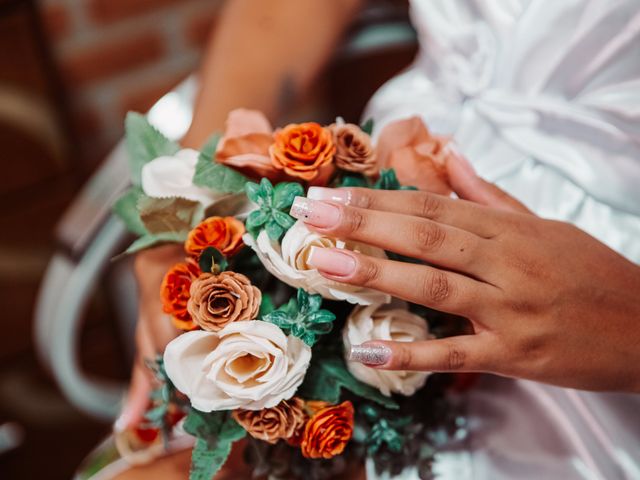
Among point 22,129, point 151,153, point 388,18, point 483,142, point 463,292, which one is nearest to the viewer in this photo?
point 463,292

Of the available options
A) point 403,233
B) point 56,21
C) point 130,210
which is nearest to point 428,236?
point 403,233

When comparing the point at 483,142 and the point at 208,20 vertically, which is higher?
the point at 483,142

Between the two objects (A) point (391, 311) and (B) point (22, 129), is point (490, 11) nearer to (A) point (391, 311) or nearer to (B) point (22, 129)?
(A) point (391, 311)

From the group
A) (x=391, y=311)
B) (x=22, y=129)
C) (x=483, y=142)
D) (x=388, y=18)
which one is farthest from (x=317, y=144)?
(x=22, y=129)

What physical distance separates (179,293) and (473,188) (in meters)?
0.29

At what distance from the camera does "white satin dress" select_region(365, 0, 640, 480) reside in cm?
77

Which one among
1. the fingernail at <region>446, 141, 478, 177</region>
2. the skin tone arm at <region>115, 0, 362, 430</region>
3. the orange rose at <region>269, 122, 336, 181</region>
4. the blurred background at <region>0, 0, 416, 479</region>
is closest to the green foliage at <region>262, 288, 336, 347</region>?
the orange rose at <region>269, 122, 336, 181</region>

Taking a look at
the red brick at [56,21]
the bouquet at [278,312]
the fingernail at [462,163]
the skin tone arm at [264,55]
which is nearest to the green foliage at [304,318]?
the bouquet at [278,312]

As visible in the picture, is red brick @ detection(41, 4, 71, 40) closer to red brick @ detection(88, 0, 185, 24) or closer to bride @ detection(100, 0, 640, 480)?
red brick @ detection(88, 0, 185, 24)

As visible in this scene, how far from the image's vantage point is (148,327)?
3.00 ft

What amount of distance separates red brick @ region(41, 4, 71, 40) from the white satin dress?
885mm

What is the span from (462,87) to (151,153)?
14.9 inches

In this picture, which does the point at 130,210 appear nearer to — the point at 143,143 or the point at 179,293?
the point at 143,143

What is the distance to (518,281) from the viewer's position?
0.61 metres
